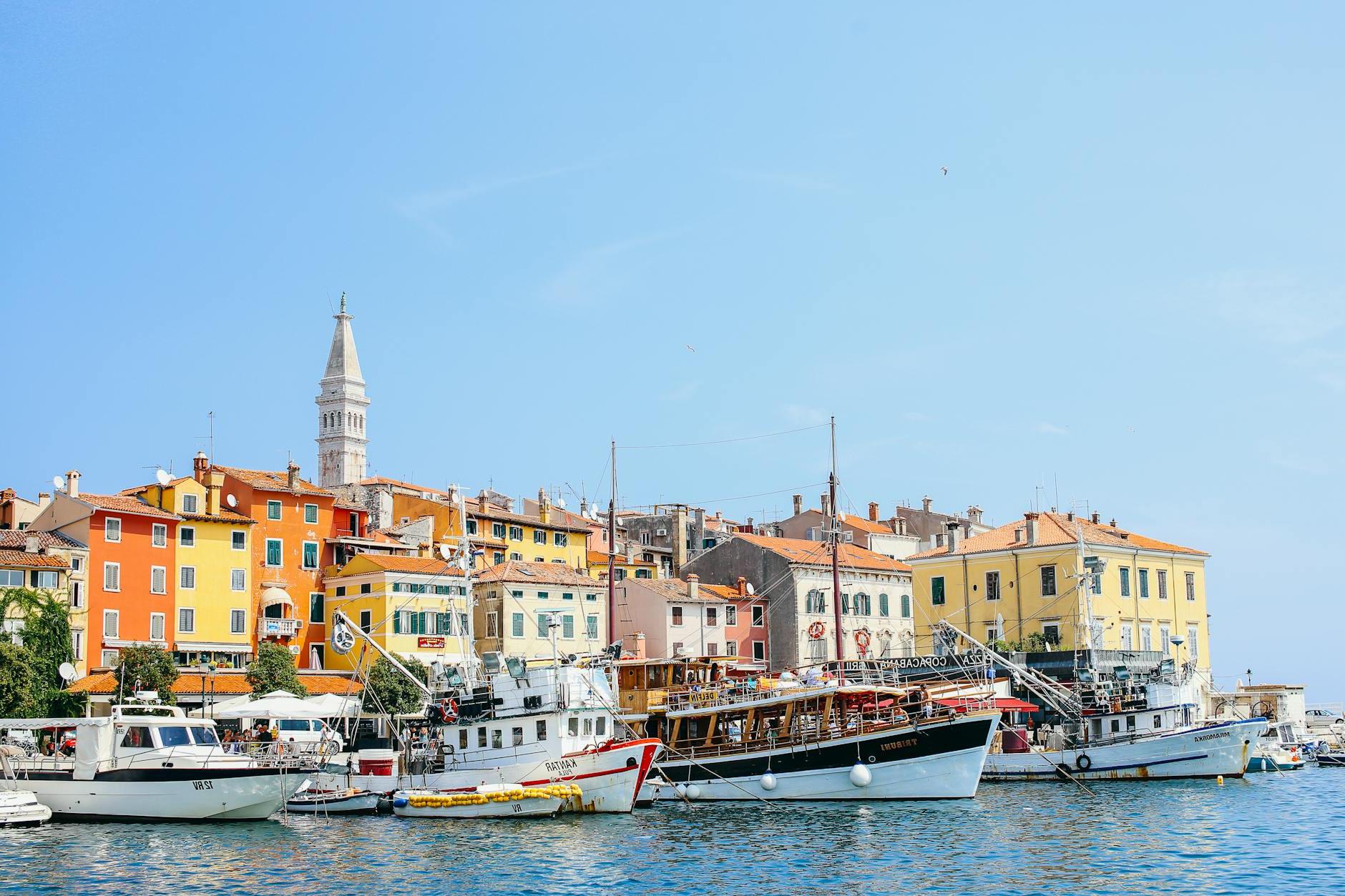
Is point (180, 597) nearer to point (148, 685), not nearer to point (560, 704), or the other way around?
point (148, 685)

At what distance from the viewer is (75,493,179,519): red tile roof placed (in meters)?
62.3

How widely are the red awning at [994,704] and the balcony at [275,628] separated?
29.4 m

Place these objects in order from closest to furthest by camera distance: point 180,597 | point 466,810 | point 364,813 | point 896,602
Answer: point 466,810 < point 364,813 < point 180,597 < point 896,602

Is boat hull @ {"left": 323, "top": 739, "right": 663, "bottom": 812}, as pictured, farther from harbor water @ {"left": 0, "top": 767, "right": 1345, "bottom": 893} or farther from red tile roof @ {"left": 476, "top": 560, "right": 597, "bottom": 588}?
red tile roof @ {"left": 476, "top": 560, "right": 597, "bottom": 588}

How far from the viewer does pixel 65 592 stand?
5978 cm

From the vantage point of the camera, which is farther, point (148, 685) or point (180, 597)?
point (180, 597)

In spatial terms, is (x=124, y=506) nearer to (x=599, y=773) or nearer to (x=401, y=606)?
(x=401, y=606)

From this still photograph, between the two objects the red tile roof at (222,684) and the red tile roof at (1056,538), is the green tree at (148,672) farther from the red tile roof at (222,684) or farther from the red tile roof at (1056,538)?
the red tile roof at (1056,538)

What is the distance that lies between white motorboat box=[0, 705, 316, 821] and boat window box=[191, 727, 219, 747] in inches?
0.8

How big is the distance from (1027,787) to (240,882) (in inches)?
1191

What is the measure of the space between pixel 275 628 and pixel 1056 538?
37302 mm

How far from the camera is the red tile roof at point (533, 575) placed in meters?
71.0

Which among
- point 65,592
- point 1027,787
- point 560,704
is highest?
point 65,592

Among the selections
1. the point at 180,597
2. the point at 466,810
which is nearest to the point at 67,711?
the point at 180,597
